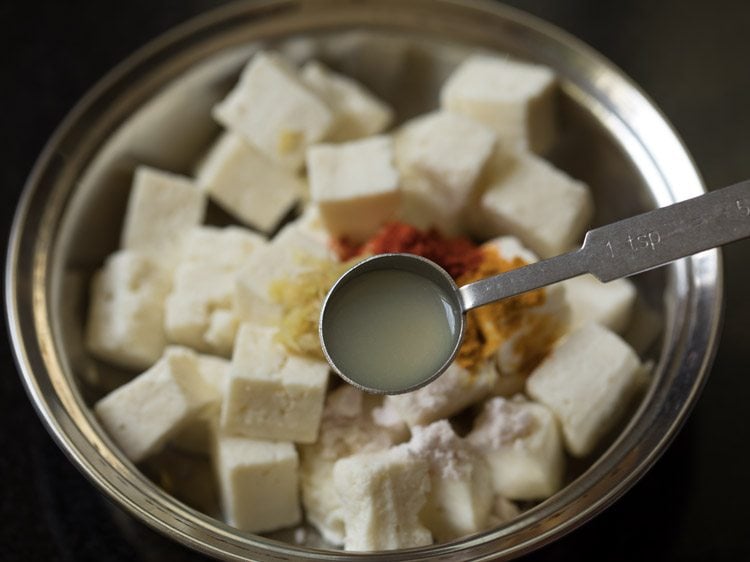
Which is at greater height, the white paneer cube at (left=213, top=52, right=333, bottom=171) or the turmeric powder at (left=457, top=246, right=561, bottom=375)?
the white paneer cube at (left=213, top=52, right=333, bottom=171)

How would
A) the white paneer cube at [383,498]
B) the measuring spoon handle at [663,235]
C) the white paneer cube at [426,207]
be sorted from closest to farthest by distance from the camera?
1. the measuring spoon handle at [663,235]
2. the white paneer cube at [383,498]
3. the white paneer cube at [426,207]

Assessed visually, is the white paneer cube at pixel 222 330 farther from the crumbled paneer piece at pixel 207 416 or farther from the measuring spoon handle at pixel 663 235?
the measuring spoon handle at pixel 663 235

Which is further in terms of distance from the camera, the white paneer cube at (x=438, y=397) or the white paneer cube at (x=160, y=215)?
the white paneer cube at (x=160, y=215)

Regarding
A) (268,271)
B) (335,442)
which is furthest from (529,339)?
(268,271)

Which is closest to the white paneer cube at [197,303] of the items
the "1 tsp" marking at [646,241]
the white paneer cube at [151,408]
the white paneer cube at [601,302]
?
the white paneer cube at [151,408]

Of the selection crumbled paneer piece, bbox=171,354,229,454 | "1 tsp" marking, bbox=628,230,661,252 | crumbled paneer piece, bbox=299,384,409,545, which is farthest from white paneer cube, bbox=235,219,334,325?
"1 tsp" marking, bbox=628,230,661,252

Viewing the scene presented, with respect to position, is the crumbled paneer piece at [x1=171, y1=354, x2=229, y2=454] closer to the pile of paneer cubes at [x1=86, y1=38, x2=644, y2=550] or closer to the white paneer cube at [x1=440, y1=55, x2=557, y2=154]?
the pile of paneer cubes at [x1=86, y1=38, x2=644, y2=550]
